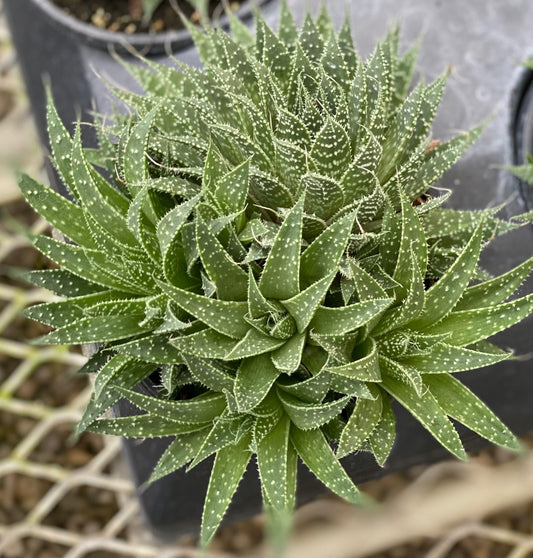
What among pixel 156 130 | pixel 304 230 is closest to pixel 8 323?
pixel 156 130

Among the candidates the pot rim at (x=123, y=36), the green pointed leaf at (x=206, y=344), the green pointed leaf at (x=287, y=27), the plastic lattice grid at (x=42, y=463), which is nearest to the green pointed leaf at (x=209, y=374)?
the green pointed leaf at (x=206, y=344)

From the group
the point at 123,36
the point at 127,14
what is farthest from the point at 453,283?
the point at 127,14

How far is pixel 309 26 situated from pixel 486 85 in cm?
34

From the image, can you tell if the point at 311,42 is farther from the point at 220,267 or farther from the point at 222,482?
the point at 222,482

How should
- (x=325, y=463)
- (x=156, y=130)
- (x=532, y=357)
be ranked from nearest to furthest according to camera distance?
(x=325, y=463), (x=156, y=130), (x=532, y=357)

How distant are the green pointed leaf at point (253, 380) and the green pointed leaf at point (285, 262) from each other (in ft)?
0.19

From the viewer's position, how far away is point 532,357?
0.82 meters

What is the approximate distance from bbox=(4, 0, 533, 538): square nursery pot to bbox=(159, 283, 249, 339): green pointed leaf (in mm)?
229

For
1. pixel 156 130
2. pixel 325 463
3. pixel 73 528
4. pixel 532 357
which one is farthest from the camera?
pixel 73 528

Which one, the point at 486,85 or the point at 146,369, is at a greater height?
the point at 486,85

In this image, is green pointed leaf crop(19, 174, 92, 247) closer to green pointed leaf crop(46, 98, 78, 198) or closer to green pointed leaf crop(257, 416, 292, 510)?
green pointed leaf crop(46, 98, 78, 198)

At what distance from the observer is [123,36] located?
2.98 feet

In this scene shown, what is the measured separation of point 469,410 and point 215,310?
0.76 ft

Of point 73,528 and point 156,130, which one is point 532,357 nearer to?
point 156,130
